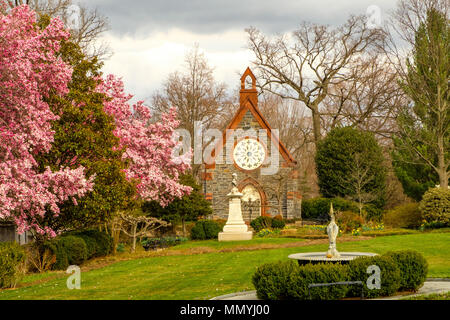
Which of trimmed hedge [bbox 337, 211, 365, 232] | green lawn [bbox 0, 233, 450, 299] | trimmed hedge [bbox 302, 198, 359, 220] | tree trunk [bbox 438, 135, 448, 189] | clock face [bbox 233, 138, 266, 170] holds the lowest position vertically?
green lawn [bbox 0, 233, 450, 299]

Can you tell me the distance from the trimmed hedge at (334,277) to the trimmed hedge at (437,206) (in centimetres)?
1658

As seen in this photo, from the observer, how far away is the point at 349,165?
36969 millimetres

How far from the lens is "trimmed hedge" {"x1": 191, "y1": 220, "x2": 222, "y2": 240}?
103ft

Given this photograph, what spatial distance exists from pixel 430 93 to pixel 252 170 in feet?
41.5

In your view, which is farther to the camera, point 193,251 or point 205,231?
point 205,231

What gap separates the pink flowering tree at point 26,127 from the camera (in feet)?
55.7

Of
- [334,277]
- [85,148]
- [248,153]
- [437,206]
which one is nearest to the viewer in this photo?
[334,277]

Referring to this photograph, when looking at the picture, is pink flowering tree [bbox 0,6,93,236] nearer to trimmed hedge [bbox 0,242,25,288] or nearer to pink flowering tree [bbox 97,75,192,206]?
trimmed hedge [bbox 0,242,25,288]

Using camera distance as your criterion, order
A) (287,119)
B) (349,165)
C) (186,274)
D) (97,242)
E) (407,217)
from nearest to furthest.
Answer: (186,274), (97,242), (407,217), (349,165), (287,119)

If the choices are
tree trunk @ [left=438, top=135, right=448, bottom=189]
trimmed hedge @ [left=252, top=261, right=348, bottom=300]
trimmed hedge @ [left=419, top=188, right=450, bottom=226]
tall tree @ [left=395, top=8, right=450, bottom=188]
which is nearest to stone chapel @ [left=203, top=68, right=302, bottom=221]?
tall tree @ [left=395, top=8, right=450, bottom=188]

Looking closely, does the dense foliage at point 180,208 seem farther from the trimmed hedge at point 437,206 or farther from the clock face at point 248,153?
the trimmed hedge at point 437,206

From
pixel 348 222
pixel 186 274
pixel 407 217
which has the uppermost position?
pixel 407 217

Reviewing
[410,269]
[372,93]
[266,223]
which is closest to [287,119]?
[372,93]

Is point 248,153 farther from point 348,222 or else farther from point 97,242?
point 97,242
